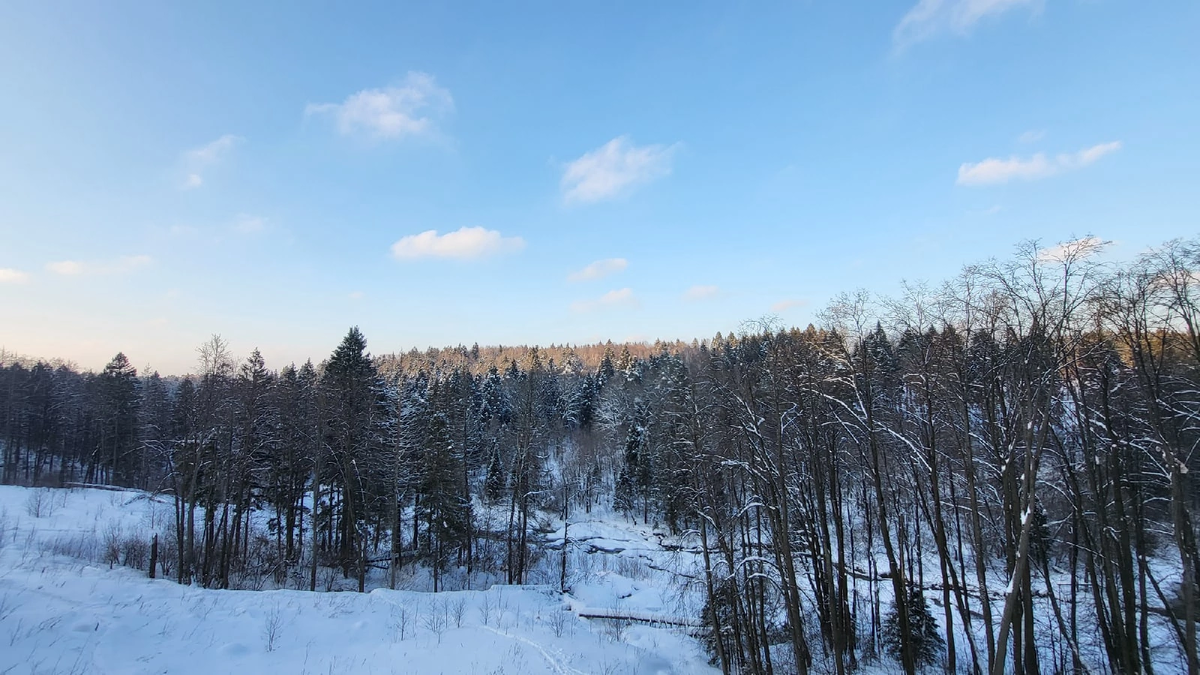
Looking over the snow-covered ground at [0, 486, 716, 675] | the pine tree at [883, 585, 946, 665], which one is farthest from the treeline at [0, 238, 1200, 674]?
the snow-covered ground at [0, 486, 716, 675]

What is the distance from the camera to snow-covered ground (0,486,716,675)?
8945 mm

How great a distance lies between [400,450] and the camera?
24.4 m

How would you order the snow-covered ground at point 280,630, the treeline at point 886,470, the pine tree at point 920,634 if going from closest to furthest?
the snow-covered ground at point 280,630, the treeline at point 886,470, the pine tree at point 920,634

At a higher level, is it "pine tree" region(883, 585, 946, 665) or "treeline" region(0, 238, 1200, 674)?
"treeline" region(0, 238, 1200, 674)

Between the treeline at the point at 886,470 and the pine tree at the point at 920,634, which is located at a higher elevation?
the treeline at the point at 886,470

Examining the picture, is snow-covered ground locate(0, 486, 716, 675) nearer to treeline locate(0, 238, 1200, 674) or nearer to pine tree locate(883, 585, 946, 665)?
treeline locate(0, 238, 1200, 674)

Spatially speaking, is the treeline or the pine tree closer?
the treeline

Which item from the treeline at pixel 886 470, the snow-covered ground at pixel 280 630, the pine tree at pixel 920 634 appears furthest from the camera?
the pine tree at pixel 920 634

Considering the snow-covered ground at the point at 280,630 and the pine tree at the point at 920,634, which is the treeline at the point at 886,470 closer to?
the pine tree at the point at 920,634

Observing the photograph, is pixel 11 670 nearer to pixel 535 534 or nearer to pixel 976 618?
pixel 976 618

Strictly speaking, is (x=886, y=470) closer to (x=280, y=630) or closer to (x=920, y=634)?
(x=920, y=634)

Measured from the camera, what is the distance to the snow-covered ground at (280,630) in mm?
8945

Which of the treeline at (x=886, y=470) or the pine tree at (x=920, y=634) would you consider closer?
the treeline at (x=886, y=470)

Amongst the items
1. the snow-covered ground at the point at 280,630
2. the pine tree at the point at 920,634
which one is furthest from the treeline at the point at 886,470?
the snow-covered ground at the point at 280,630
